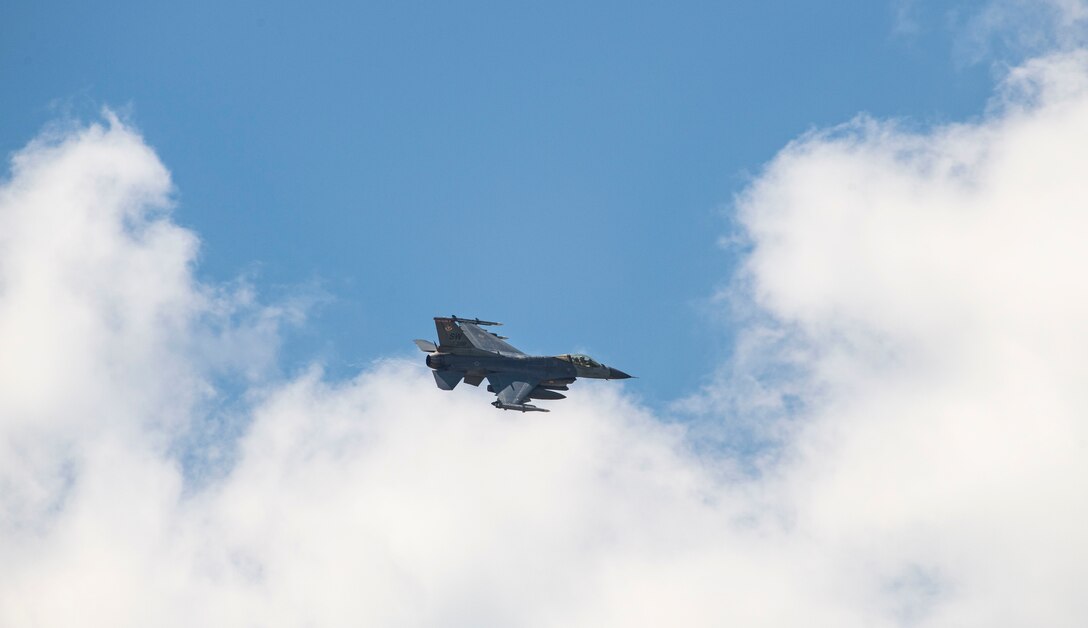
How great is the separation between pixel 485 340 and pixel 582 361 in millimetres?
9419

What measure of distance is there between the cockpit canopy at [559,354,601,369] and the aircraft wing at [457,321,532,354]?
4923 mm

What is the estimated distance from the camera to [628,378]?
124 meters

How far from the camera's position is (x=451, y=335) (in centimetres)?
11925

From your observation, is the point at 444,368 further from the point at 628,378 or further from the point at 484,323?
the point at 628,378

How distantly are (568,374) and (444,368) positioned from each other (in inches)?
442

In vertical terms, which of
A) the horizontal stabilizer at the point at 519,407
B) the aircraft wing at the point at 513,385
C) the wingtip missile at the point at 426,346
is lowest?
the horizontal stabilizer at the point at 519,407

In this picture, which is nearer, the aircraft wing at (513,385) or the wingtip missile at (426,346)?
the aircraft wing at (513,385)

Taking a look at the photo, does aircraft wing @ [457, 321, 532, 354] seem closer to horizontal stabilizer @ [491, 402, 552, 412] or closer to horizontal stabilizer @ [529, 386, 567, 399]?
horizontal stabilizer @ [529, 386, 567, 399]

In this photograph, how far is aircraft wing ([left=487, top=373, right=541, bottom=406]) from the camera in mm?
114250

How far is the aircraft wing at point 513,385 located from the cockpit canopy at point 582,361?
3674mm

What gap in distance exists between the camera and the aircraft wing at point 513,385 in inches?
4498

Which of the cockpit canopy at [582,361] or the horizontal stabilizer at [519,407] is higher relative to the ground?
the cockpit canopy at [582,361]

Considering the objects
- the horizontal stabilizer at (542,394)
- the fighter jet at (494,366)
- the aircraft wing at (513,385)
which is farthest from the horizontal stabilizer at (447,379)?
the horizontal stabilizer at (542,394)

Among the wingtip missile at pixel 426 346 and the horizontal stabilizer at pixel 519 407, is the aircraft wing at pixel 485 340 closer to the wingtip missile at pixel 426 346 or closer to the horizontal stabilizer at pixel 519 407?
the wingtip missile at pixel 426 346
